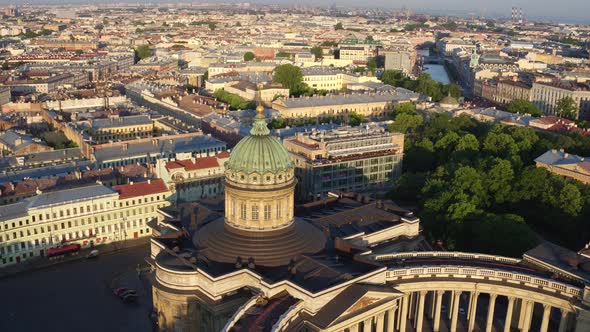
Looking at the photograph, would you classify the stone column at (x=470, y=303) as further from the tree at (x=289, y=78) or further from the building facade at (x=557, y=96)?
the tree at (x=289, y=78)

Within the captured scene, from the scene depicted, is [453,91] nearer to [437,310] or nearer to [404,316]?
[437,310]

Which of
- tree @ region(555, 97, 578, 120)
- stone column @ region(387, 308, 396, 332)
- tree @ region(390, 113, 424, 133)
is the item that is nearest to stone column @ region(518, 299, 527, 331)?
stone column @ region(387, 308, 396, 332)

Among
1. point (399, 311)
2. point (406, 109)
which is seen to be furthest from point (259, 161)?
point (406, 109)

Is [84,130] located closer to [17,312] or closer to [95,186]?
A: [95,186]

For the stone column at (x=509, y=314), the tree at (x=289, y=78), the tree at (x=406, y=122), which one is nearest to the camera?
the stone column at (x=509, y=314)

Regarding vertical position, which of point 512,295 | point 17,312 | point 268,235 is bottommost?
point 17,312

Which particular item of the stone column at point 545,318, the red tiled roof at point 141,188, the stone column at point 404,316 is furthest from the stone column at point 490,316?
the red tiled roof at point 141,188

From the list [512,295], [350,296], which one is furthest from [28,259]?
[512,295]
